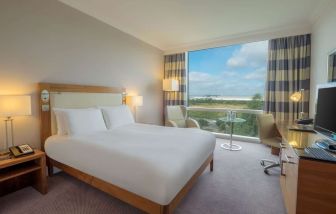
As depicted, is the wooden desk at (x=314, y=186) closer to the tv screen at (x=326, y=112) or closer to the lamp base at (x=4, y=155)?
the tv screen at (x=326, y=112)

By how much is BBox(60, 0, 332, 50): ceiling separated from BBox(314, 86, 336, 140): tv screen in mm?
1808

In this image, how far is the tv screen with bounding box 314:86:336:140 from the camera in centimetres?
154

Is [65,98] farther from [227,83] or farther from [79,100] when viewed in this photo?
[227,83]

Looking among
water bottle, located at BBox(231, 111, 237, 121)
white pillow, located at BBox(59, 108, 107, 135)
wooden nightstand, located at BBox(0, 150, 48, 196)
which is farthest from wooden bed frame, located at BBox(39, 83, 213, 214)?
water bottle, located at BBox(231, 111, 237, 121)

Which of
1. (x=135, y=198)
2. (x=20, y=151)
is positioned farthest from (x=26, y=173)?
(x=135, y=198)

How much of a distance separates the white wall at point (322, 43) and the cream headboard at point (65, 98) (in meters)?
3.78

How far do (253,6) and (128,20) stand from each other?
231cm

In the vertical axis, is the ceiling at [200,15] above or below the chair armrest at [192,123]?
above

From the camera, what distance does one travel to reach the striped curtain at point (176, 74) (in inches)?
195

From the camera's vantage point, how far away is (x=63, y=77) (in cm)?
275

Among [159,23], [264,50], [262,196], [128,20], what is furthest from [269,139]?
[128,20]

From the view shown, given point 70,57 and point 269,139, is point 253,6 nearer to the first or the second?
point 269,139

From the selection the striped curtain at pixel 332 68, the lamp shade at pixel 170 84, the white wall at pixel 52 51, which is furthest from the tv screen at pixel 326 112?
the white wall at pixel 52 51

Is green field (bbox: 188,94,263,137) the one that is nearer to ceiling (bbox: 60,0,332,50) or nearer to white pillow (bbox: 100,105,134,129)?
ceiling (bbox: 60,0,332,50)
